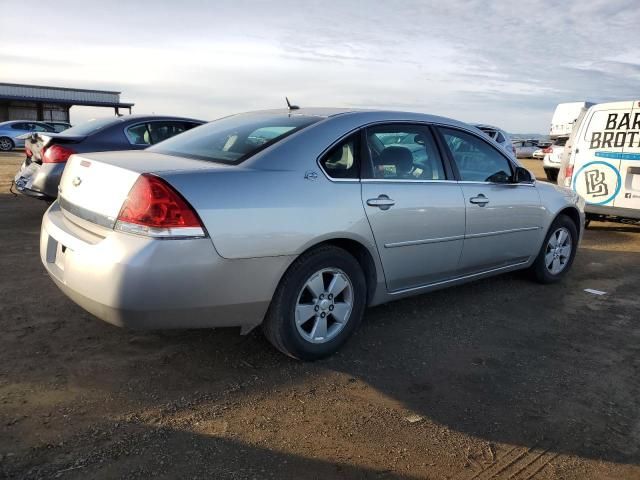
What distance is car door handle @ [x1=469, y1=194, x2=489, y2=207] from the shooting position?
4398 mm

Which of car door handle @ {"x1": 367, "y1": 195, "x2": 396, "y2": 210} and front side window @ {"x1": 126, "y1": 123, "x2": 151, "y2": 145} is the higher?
front side window @ {"x1": 126, "y1": 123, "x2": 151, "y2": 145}

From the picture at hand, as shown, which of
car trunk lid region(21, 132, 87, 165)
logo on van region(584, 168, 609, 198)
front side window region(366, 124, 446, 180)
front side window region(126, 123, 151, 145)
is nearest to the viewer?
front side window region(366, 124, 446, 180)

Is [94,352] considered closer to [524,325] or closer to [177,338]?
[177,338]

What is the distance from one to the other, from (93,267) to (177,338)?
1.01 metres

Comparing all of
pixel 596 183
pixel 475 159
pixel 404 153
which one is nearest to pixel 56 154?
pixel 404 153

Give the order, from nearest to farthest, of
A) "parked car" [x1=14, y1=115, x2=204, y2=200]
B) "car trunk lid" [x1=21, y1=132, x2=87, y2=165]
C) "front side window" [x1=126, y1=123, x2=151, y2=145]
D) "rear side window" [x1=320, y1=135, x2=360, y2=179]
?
"rear side window" [x1=320, y1=135, x2=360, y2=179], "parked car" [x1=14, y1=115, x2=204, y2=200], "car trunk lid" [x1=21, y1=132, x2=87, y2=165], "front side window" [x1=126, y1=123, x2=151, y2=145]

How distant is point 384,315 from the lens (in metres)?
4.43

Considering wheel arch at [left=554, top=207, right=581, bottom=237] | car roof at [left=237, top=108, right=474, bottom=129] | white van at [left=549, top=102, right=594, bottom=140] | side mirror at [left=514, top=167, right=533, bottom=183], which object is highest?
white van at [left=549, top=102, right=594, bottom=140]

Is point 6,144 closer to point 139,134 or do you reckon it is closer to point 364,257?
point 139,134

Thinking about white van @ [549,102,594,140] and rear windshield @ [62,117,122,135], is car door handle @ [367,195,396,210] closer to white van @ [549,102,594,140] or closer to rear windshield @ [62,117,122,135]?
rear windshield @ [62,117,122,135]

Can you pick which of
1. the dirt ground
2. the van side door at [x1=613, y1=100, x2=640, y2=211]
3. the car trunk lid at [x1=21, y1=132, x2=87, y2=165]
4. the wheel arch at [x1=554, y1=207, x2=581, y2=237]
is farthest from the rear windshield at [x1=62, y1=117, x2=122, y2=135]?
the van side door at [x1=613, y1=100, x2=640, y2=211]

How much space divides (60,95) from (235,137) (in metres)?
42.9

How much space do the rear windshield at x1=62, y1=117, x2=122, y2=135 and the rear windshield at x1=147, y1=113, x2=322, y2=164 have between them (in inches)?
147

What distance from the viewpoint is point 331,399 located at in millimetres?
3119
